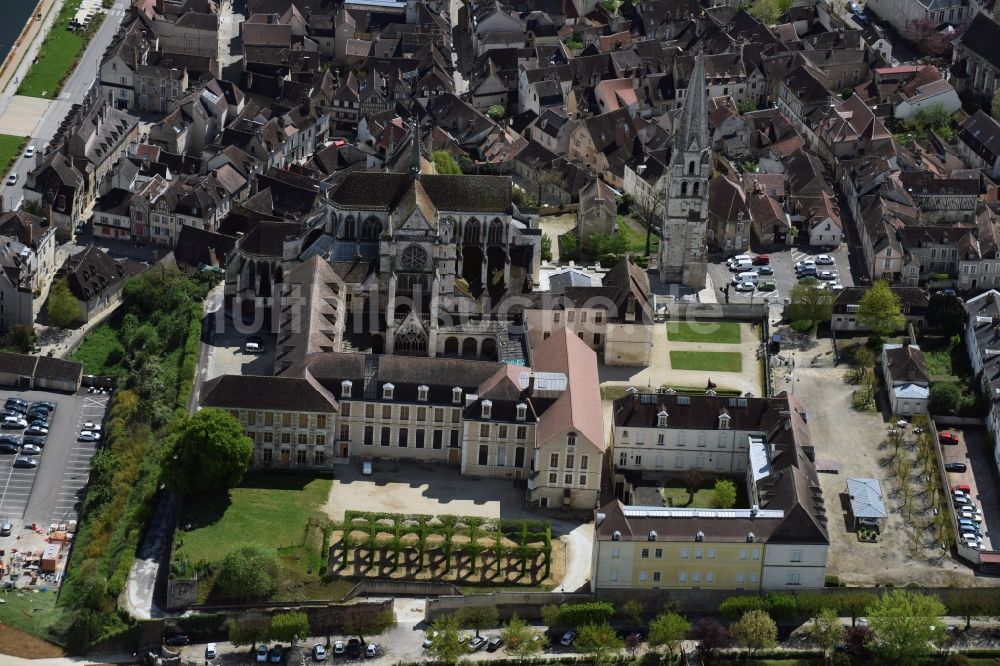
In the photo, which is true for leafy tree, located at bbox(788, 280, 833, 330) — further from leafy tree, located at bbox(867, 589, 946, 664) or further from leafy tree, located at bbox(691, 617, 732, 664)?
leafy tree, located at bbox(691, 617, 732, 664)

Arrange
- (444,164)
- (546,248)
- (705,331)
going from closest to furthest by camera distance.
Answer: (705,331) < (546,248) < (444,164)

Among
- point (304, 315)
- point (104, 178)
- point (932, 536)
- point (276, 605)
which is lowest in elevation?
point (276, 605)

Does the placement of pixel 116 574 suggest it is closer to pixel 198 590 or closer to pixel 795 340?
pixel 198 590

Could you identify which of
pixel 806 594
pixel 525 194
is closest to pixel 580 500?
pixel 806 594

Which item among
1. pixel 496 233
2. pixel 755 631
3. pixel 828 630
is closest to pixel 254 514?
pixel 755 631

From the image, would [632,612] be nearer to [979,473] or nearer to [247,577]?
[247,577]

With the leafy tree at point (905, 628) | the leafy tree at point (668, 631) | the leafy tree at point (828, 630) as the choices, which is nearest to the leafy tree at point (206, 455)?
the leafy tree at point (668, 631)

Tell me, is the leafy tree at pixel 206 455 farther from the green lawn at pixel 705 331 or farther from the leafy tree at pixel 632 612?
the green lawn at pixel 705 331
